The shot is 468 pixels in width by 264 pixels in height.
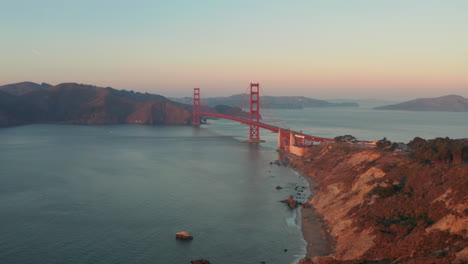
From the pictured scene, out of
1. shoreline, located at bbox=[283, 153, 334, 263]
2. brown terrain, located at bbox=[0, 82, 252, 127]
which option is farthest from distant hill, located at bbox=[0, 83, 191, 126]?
shoreline, located at bbox=[283, 153, 334, 263]

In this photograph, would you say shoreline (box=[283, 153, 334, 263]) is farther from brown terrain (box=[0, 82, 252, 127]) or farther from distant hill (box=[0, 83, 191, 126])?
distant hill (box=[0, 83, 191, 126])

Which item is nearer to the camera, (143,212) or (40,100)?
(143,212)

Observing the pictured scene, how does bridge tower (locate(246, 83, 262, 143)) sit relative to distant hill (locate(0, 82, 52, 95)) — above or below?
below

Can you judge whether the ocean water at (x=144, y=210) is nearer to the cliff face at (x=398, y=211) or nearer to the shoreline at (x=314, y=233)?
the shoreline at (x=314, y=233)

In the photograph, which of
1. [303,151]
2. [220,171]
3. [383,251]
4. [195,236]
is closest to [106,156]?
[220,171]

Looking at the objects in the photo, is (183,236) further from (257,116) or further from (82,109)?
(82,109)

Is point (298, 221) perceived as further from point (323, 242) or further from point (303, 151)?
point (303, 151)
